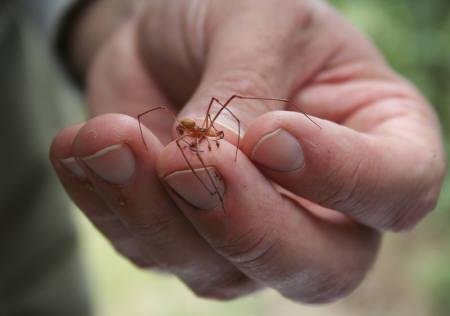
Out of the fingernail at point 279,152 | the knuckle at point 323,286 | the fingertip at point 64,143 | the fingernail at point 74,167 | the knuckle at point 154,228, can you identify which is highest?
the fingertip at point 64,143

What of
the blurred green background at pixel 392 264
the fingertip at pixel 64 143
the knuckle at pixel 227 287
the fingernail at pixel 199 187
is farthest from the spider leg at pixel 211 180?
the blurred green background at pixel 392 264

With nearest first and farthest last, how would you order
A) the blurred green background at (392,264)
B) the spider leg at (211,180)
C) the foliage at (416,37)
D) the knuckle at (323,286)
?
the spider leg at (211,180), the knuckle at (323,286), the blurred green background at (392,264), the foliage at (416,37)

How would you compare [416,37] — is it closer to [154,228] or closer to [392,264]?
[392,264]

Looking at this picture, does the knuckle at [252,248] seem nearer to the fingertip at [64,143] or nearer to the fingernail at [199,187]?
the fingernail at [199,187]

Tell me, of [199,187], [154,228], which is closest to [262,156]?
[199,187]

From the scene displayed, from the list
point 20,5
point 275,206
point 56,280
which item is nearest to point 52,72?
point 20,5

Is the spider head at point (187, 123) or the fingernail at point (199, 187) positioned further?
the spider head at point (187, 123)

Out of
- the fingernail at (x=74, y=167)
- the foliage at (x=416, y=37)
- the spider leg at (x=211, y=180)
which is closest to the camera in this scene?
the spider leg at (x=211, y=180)

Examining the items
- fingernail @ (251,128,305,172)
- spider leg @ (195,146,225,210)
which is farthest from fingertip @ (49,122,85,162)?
fingernail @ (251,128,305,172)
